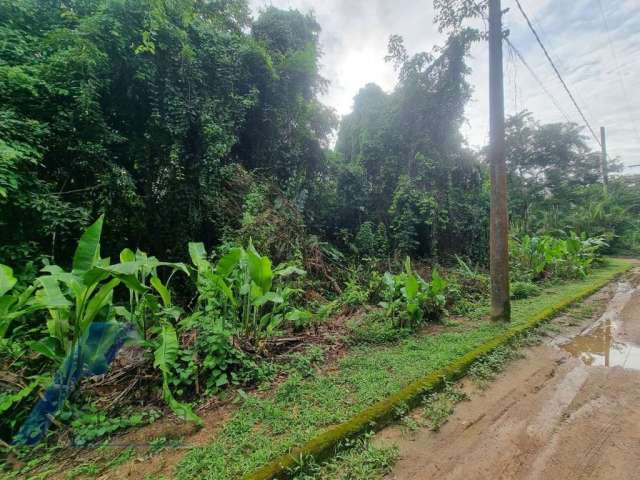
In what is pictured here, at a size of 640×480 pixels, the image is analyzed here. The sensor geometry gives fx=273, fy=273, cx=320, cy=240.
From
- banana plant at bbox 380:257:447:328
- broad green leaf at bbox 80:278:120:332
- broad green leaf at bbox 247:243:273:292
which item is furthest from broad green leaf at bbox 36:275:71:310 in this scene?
banana plant at bbox 380:257:447:328

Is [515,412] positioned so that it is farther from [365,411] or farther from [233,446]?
[233,446]

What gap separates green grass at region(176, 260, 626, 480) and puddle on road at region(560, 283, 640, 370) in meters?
0.80

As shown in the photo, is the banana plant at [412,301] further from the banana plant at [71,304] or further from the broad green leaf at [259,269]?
the banana plant at [71,304]

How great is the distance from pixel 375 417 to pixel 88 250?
2849mm

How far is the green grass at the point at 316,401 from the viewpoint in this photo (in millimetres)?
1759

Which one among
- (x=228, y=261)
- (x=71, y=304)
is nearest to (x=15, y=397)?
(x=71, y=304)

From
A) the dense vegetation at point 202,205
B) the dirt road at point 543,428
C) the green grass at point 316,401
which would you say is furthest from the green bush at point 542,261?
the green grass at point 316,401

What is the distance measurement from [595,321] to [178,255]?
7.71 m

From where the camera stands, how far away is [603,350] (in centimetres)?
353

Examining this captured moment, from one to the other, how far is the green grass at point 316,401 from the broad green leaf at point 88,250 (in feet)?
5.99

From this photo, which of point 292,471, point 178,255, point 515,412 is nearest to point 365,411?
point 292,471

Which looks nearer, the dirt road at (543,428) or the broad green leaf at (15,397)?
Answer: the dirt road at (543,428)

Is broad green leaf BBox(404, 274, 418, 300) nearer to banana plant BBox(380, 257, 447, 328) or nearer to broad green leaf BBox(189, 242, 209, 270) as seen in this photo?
banana plant BBox(380, 257, 447, 328)

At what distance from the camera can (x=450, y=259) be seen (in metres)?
9.08
